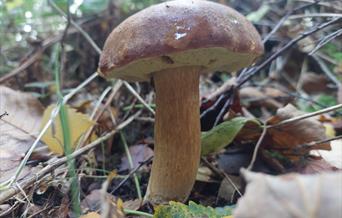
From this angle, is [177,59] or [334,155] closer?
[177,59]

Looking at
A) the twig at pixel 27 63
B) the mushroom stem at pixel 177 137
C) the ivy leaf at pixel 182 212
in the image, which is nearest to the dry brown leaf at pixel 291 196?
the ivy leaf at pixel 182 212

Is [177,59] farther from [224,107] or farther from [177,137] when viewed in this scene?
[224,107]

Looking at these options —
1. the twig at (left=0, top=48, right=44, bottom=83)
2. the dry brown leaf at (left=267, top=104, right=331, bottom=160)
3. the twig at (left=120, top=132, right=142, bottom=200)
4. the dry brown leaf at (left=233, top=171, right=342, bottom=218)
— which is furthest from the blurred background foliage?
the dry brown leaf at (left=233, top=171, right=342, bottom=218)

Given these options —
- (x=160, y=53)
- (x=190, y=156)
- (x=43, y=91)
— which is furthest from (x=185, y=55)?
(x=43, y=91)

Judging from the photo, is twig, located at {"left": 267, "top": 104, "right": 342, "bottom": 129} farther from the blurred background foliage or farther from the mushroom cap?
the blurred background foliage

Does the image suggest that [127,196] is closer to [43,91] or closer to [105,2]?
[43,91]

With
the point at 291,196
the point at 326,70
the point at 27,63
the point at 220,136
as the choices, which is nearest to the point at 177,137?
the point at 220,136

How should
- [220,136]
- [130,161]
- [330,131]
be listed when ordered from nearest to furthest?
[220,136], [130,161], [330,131]
